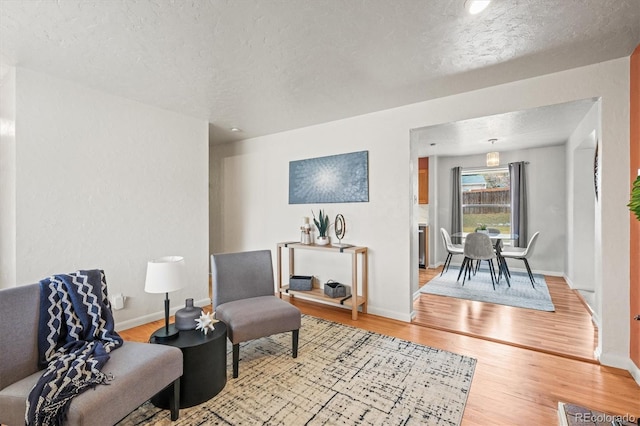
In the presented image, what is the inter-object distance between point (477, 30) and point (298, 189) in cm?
272

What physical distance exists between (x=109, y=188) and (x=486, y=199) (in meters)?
6.46

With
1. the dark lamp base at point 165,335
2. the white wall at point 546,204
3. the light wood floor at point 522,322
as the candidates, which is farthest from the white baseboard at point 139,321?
the white wall at point 546,204

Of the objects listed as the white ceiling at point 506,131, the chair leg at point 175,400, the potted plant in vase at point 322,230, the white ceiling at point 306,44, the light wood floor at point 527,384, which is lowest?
the light wood floor at point 527,384

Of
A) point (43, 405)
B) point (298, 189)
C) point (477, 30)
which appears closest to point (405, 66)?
point (477, 30)

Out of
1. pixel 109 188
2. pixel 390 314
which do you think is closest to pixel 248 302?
pixel 390 314

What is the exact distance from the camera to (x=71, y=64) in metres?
2.32

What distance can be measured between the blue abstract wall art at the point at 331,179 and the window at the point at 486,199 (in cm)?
378

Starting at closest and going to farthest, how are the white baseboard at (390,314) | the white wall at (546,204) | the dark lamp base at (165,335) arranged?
the dark lamp base at (165,335) < the white baseboard at (390,314) < the white wall at (546,204)

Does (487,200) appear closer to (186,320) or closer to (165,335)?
(186,320)

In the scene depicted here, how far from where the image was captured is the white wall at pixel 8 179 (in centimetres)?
235

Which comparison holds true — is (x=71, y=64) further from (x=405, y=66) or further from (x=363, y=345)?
(x=363, y=345)

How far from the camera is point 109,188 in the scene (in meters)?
2.92

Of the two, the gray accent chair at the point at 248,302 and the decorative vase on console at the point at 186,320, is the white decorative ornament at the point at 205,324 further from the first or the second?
the gray accent chair at the point at 248,302

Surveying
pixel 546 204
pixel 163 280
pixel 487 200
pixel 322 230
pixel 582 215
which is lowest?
pixel 163 280
